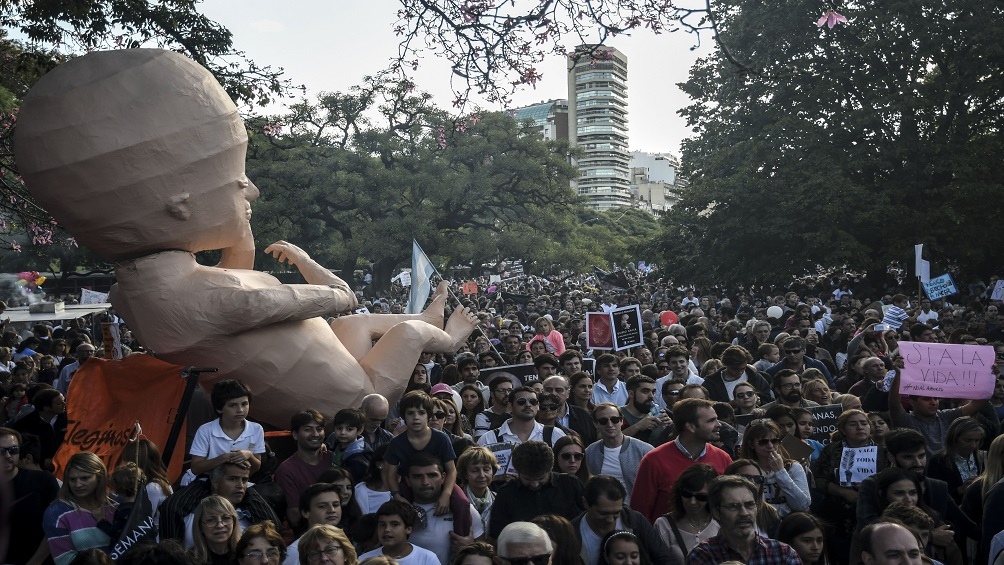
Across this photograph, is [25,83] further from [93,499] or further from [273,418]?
[93,499]

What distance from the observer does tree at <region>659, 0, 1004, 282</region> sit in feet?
70.4

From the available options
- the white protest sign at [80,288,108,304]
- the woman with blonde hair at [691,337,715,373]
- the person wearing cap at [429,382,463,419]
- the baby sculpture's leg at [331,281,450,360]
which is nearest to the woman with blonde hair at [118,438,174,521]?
the person wearing cap at [429,382,463,419]

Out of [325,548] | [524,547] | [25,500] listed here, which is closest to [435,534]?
[325,548]

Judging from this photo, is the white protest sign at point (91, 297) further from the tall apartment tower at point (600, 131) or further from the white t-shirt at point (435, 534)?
the tall apartment tower at point (600, 131)

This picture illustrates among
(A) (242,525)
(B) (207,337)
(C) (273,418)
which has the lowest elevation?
(A) (242,525)

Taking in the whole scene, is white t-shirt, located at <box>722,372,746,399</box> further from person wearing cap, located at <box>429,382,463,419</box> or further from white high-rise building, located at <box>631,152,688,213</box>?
white high-rise building, located at <box>631,152,688,213</box>

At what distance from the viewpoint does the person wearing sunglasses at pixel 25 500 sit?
17.3 ft

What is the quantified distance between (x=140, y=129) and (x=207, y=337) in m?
1.58

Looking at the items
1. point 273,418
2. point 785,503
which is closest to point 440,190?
point 273,418

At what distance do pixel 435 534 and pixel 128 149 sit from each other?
371 centimetres

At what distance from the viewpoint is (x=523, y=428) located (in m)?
6.53

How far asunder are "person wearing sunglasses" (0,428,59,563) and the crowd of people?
11 mm

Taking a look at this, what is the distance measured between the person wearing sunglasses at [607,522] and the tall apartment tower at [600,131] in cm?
8192

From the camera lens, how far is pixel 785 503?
5.43 meters
